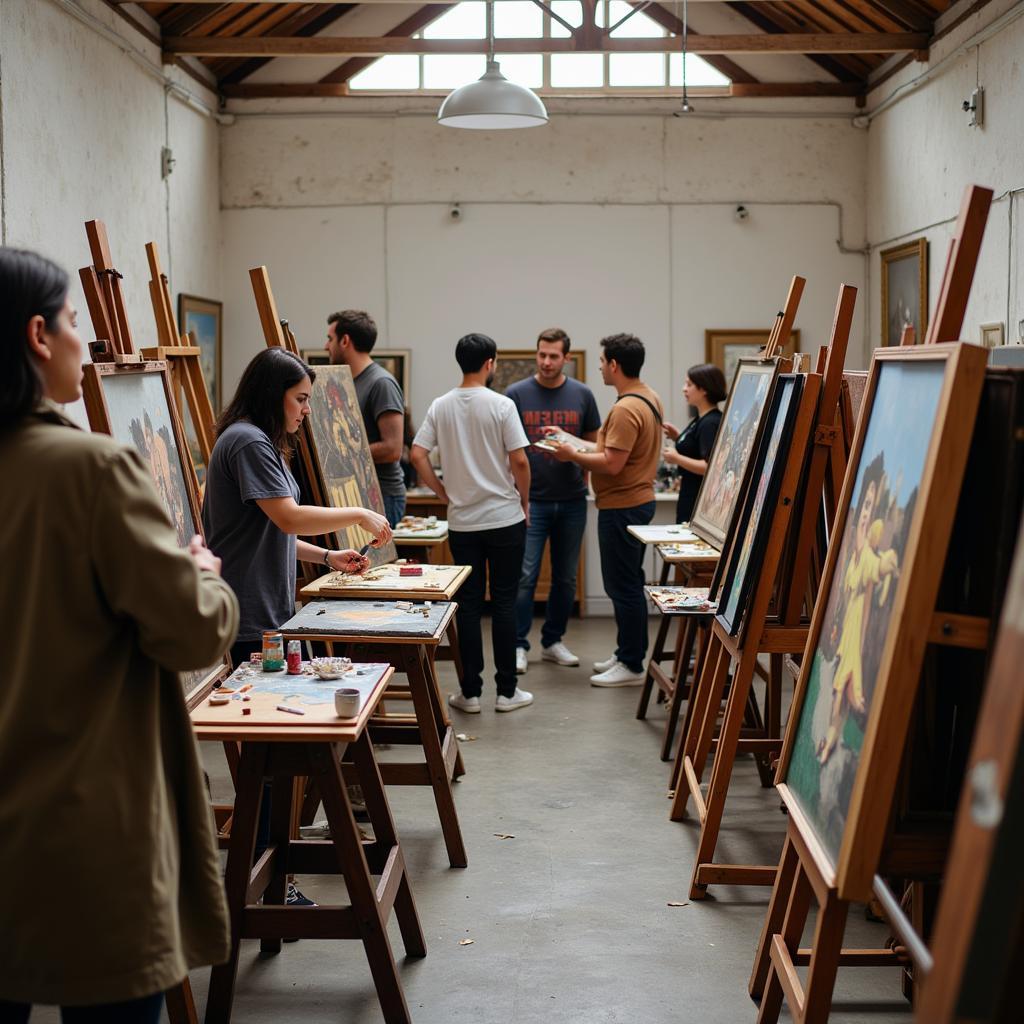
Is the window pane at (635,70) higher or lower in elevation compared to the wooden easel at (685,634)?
higher

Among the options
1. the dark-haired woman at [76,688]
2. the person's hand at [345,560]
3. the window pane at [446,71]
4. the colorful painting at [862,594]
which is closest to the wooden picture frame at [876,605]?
the colorful painting at [862,594]

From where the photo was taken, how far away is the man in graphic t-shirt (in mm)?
6680

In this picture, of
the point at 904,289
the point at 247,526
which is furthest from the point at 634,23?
the point at 247,526

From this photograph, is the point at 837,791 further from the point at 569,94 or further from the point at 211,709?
the point at 569,94

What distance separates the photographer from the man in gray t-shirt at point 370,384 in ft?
18.1

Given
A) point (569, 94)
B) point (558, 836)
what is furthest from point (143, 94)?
point (558, 836)

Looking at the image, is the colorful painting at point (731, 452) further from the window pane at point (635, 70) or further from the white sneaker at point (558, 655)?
the window pane at point (635, 70)

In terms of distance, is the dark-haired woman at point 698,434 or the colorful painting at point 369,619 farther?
the dark-haired woman at point 698,434

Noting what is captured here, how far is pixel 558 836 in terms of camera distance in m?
4.27

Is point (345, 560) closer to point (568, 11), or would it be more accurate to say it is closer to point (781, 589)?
point (781, 589)

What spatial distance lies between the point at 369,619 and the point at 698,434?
2925 mm

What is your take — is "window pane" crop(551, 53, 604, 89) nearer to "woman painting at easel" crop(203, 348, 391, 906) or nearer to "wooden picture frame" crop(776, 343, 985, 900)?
"woman painting at easel" crop(203, 348, 391, 906)

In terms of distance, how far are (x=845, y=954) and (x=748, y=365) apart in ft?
8.46

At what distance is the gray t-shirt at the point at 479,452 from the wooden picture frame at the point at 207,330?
2.52m
